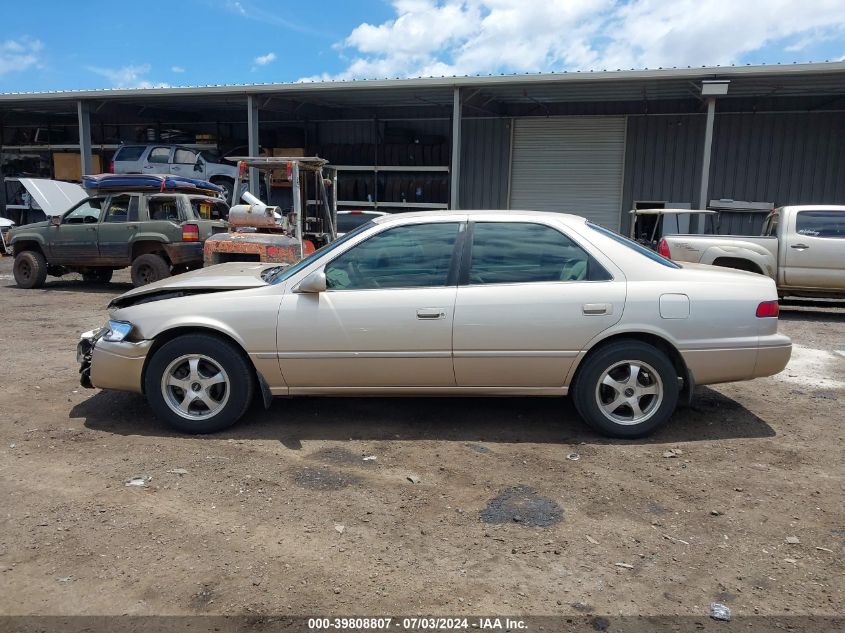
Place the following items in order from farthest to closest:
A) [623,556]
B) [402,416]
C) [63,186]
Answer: [63,186], [402,416], [623,556]

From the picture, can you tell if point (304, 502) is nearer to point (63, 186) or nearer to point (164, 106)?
point (63, 186)

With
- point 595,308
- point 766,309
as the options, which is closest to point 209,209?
point 595,308

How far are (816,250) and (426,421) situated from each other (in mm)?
7897

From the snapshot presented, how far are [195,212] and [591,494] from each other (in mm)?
10503

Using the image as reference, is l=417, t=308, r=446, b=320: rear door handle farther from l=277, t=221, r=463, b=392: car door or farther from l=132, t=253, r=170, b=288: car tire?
l=132, t=253, r=170, b=288: car tire

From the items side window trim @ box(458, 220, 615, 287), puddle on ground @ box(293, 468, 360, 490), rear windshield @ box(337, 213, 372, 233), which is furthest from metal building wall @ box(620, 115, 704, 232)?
puddle on ground @ box(293, 468, 360, 490)

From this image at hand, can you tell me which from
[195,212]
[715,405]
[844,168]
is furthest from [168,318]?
[844,168]

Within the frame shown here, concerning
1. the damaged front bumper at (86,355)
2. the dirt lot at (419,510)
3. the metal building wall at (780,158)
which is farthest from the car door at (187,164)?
the damaged front bumper at (86,355)

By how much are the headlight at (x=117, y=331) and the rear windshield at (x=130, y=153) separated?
52.9 feet

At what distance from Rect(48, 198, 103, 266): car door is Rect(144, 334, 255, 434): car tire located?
29.1ft

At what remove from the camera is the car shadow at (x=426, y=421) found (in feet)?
15.5

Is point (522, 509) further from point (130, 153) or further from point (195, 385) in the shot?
point (130, 153)

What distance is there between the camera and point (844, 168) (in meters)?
17.7

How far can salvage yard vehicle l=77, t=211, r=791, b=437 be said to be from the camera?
448cm
